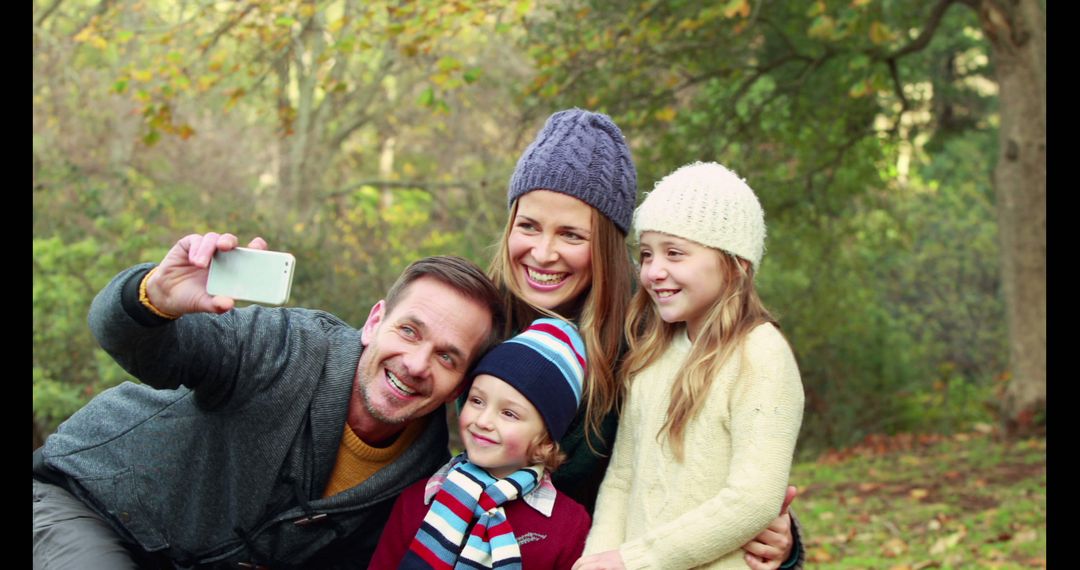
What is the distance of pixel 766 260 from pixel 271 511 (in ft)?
33.7

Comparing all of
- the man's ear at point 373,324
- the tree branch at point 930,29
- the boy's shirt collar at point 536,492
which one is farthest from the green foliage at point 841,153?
the boy's shirt collar at point 536,492

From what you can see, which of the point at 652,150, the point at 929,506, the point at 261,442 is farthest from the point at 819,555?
the point at 261,442

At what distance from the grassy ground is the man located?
189 inches

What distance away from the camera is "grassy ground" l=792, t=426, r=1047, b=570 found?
25.6 feet

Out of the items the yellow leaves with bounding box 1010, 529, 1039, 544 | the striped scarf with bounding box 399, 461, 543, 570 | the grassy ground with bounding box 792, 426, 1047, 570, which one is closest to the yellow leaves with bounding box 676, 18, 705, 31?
the grassy ground with bounding box 792, 426, 1047, 570

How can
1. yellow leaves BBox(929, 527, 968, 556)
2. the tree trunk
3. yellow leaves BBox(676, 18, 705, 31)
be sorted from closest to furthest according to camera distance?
yellow leaves BBox(929, 527, 968, 556)
yellow leaves BBox(676, 18, 705, 31)
the tree trunk

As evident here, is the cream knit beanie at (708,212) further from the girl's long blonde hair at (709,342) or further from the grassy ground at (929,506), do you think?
the grassy ground at (929,506)

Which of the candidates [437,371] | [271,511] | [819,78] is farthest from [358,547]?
[819,78]

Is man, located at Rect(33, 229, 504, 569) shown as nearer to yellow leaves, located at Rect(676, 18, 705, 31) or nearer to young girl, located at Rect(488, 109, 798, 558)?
young girl, located at Rect(488, 109, 798, 558)

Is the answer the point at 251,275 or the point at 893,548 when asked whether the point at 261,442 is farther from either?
the point at 893,548

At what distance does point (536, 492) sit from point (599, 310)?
30.4 inches

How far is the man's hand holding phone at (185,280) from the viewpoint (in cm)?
317
